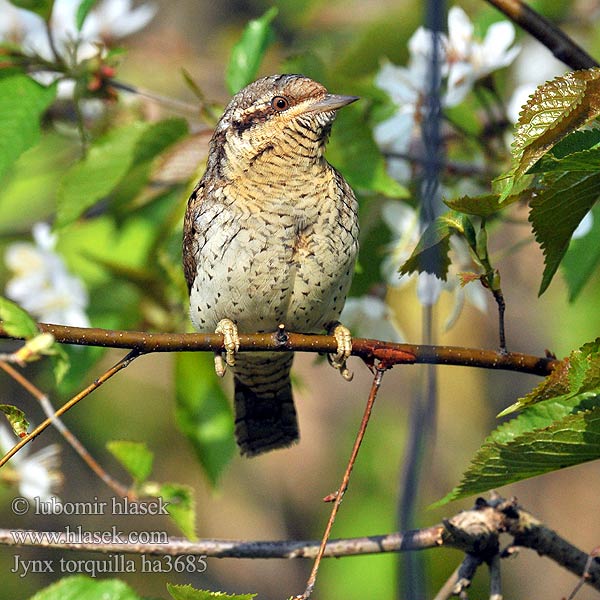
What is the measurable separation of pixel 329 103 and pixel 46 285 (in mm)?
1202

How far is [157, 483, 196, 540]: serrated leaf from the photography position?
2.35 metres

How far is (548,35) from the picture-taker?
230 cm

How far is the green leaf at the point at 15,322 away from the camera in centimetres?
157

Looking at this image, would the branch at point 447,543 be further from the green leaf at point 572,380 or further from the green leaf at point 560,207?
the green leaf at point 560,207

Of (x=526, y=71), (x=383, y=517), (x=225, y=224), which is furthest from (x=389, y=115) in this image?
(x=383, y=517)

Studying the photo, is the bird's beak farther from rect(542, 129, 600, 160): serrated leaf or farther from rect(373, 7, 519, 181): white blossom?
rect(542, 129, 600, 160): serrated leaf

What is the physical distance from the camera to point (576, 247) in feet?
8.16

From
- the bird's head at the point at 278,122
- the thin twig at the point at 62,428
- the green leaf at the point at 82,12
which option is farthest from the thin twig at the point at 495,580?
the green leaf at the point at 82,12

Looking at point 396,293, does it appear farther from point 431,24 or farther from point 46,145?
point 431,24

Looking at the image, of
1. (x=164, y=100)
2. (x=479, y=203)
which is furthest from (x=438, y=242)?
(x=164, y=100)

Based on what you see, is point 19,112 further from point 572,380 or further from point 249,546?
point 572,380

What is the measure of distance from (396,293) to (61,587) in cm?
309

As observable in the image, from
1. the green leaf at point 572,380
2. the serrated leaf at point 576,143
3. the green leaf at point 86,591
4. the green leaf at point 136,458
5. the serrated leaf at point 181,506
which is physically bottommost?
the green leaf at point 86,591

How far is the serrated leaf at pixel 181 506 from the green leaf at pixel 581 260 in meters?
1.08
